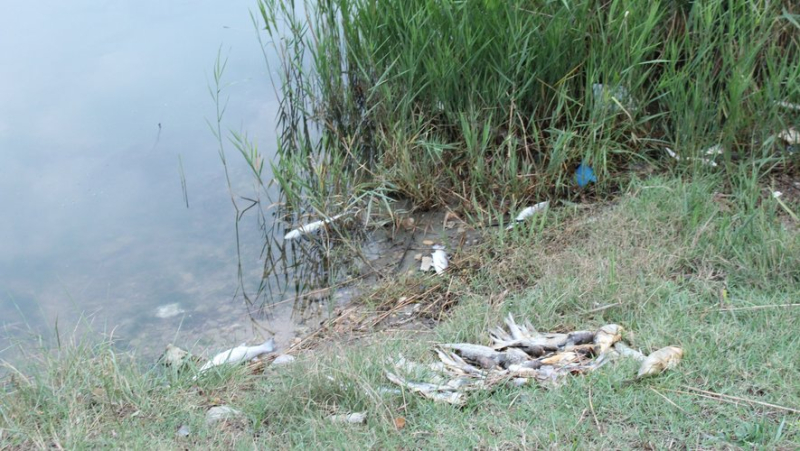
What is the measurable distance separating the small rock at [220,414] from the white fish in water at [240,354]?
11.1 inches

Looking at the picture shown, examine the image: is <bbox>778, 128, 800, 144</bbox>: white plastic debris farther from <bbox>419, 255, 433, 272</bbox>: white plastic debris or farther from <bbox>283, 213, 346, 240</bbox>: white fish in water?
<bbox>283, 213, 346, 240</bbox>: white fish in water

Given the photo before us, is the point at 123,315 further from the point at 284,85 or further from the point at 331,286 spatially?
the point at 284,85

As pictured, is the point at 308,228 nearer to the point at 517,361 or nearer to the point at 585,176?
the point at 585,176

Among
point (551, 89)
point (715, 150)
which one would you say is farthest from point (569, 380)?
point (551, 89)

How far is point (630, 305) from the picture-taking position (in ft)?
8.65

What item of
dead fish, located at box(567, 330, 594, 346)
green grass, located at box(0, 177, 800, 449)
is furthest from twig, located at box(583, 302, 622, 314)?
dead fish, located at box(567, 330, 594, 346)

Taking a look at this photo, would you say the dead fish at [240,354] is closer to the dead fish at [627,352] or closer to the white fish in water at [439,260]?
the white fish in water at [439,260]

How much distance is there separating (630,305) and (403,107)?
5.18 feet

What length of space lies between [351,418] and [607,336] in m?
0.86

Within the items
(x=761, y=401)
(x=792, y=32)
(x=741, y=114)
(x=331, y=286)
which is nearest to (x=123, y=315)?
(x=331, y=286)

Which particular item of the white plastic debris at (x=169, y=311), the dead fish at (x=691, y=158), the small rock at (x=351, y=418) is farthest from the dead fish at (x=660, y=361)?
the white plastic debris at (x=169, y=311)

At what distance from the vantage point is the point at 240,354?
114 inches

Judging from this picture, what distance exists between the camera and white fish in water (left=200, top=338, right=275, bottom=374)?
8.88 ft

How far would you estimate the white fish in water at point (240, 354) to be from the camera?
8.88ft
